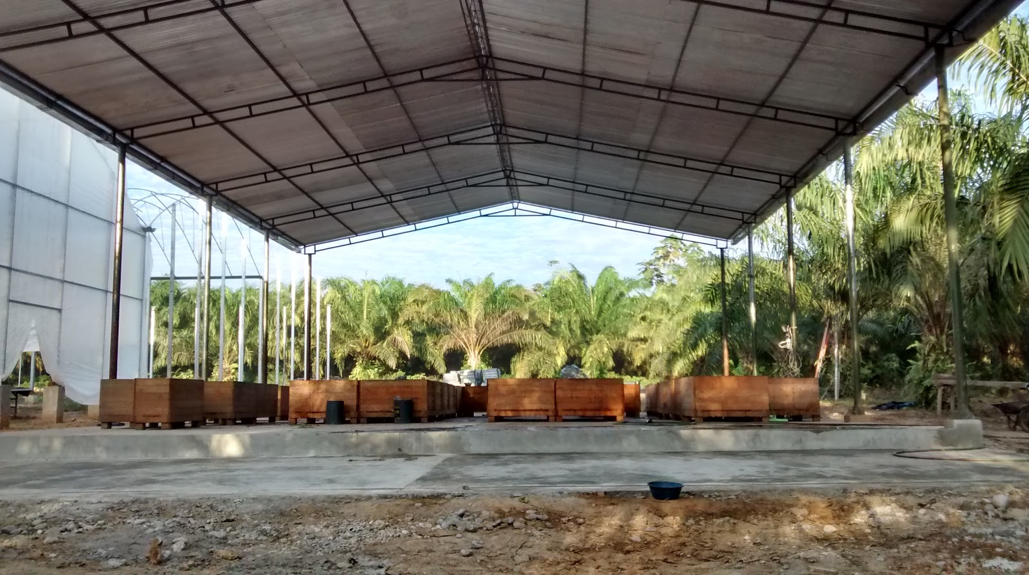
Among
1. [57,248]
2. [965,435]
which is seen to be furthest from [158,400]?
[965,435]

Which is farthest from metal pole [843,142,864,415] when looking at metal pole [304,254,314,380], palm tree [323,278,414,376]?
palm tree [323,278,414,376]

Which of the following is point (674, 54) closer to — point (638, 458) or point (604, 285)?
point (638, 458)

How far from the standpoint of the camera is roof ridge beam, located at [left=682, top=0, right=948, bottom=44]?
13148mm

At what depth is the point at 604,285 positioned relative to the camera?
4850 cm

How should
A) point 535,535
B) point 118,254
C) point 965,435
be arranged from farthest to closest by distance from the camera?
point 118,254
point 965,435
point 535,535

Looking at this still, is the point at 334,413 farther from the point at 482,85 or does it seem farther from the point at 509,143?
the point at 509,143

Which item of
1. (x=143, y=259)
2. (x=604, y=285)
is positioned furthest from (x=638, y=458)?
(x=604, y=285)

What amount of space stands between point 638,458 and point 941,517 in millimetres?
5137

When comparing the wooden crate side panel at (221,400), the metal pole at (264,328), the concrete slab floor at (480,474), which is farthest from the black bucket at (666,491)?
the metal pole at (264,328)

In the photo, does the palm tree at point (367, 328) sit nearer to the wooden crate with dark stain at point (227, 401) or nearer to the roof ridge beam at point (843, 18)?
the wooden crate with dark stain at point (227, 401)

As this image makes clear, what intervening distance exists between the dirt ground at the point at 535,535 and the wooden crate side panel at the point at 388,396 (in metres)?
10.8

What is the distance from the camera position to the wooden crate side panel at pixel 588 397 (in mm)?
18344

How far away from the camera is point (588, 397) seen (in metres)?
18.4

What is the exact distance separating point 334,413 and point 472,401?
7.32 m
